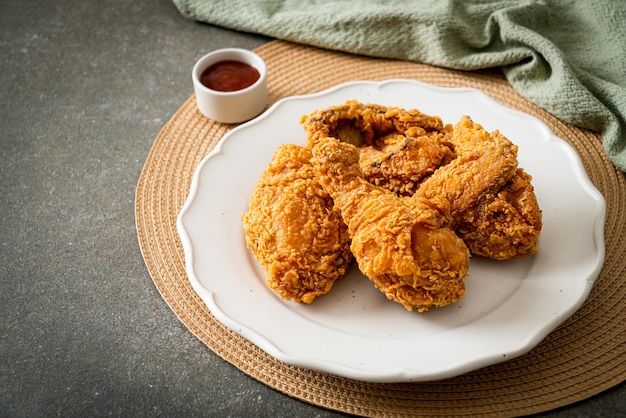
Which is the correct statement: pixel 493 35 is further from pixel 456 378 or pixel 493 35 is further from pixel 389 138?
pixel 456 378

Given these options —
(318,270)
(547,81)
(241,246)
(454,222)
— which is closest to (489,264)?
(454,222)

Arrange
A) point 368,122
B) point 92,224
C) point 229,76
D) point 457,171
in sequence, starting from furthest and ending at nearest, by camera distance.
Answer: point 229,76 → point 92,224 → point 368,122 → point 457,171

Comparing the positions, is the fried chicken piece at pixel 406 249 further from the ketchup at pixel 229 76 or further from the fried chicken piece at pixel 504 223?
the ketchup at pixel 229 76

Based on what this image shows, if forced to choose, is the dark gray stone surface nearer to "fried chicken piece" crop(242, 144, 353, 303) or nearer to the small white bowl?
the small white bowl

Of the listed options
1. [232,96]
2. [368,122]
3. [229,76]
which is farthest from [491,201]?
[229,76]

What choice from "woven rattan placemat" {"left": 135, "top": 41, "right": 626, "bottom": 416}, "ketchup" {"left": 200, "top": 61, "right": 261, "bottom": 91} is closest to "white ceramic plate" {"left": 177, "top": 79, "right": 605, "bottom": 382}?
"woven rattan placemat" {"left": 135, "top": 41, "right": 626, "bottom": 416}
